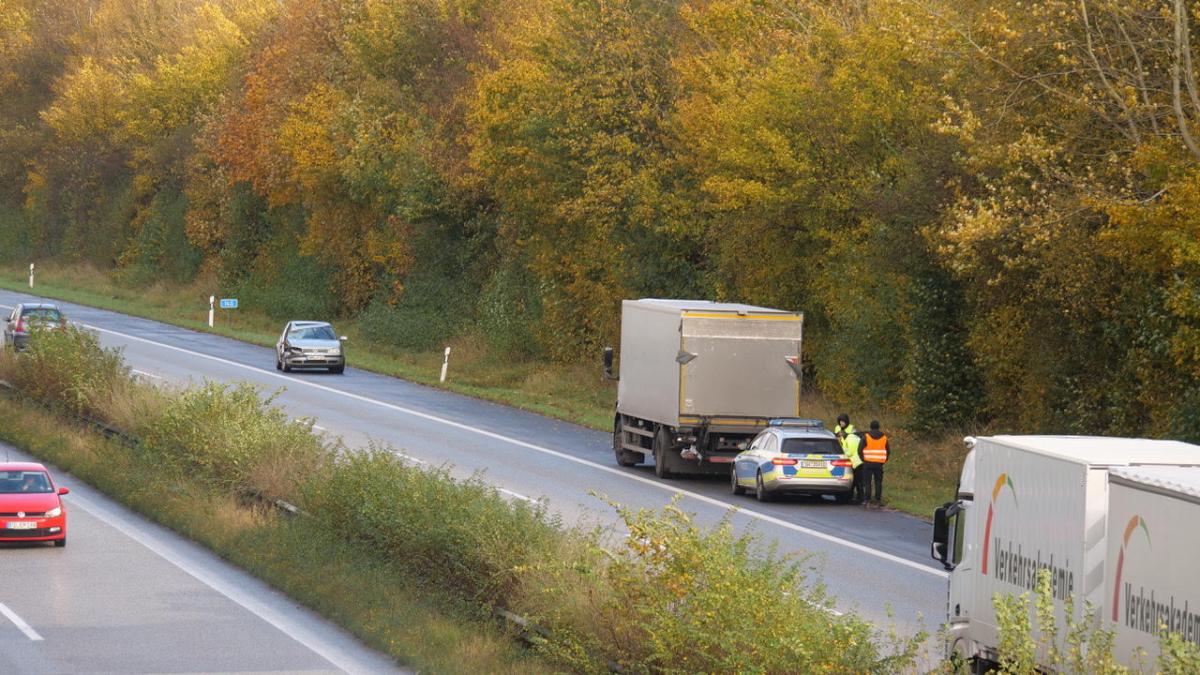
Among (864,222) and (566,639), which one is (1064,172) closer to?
(864,222)

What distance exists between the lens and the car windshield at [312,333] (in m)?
51.9

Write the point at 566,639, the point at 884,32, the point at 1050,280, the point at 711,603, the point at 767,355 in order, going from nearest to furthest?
the point at 711,603 < the point at 566,639 < the point at 1050,280 < the point at 767,355 < the point at 884,32

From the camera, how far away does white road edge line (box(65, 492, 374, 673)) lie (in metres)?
18.5

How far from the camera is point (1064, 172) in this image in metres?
26.8

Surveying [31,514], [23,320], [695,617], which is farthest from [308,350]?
[695,617]

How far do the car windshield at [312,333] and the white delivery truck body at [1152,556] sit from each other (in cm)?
4194

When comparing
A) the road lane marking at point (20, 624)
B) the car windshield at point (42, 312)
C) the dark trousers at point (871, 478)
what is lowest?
the road lane marking at point (20, 624)

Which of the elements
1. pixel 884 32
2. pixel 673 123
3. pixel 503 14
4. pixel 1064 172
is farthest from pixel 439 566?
pixel 503 14

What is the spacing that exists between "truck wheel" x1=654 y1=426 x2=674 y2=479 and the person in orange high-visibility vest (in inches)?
166

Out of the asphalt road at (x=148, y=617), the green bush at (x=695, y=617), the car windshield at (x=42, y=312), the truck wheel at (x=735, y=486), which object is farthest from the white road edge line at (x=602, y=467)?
the asphalt road at (x=148, y=617)

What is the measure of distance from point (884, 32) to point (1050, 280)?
26.5ft

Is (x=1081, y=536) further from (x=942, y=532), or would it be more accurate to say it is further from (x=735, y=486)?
(x=735, y=486)

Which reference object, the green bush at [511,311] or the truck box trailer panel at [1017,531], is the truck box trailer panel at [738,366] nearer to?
the truck box trailer panel at [1017,531]

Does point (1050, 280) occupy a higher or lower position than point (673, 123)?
lower
